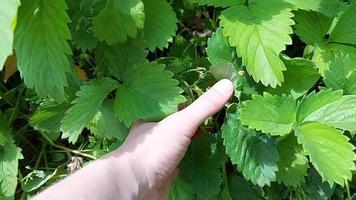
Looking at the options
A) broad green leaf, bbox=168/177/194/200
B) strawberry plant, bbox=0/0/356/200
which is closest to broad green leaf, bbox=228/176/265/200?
strawberry plant, bbox=0/0/356/200

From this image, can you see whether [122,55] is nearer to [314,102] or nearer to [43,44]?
[43,44]

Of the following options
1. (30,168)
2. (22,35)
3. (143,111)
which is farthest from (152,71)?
(30,168)

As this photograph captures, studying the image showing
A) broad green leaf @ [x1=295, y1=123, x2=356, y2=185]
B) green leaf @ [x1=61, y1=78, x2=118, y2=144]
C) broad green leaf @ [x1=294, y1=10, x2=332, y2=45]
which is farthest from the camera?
broad green leaf @ [x1=294, y1=10, x2=332, y2=45]

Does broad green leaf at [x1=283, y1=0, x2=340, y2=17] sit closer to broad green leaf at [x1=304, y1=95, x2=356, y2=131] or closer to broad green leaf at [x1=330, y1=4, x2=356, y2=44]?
broad green leaf at [x1=330, y1=4, x2=356, y2=44]

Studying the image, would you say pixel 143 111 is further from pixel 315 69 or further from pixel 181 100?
pixel 315 69

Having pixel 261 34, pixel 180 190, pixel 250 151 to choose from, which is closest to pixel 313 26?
pixel 261 34

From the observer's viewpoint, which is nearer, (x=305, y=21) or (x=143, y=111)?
(x=143, y=111)
